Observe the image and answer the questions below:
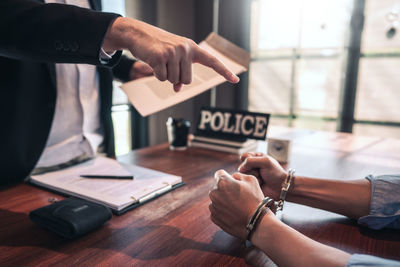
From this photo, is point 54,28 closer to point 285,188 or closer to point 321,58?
point 285,188

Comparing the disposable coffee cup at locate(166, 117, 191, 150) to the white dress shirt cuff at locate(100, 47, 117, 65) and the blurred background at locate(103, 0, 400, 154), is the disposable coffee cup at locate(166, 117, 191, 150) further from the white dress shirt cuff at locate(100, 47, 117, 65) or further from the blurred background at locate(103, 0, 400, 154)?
the blurred background at locate(103, 0, 400, 154)

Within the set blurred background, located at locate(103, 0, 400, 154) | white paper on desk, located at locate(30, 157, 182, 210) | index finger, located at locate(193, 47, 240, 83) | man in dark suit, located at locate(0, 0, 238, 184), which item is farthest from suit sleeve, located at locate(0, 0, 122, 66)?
blurred background, located at locate(103, 0, 400, 154)

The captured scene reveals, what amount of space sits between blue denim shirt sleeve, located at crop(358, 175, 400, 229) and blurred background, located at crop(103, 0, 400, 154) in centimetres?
249

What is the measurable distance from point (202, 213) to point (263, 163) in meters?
0.24

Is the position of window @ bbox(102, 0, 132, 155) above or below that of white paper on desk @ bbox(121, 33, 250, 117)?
below

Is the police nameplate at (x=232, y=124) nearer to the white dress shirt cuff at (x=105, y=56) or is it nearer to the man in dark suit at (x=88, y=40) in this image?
the man in dark suit at (x=88, y=40)

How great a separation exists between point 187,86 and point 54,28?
1.48 ft

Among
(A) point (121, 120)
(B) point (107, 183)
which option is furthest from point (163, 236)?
(A) point (121, 120)

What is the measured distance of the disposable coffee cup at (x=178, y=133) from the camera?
4.49 ft

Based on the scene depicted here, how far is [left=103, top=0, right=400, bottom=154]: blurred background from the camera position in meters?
3.25

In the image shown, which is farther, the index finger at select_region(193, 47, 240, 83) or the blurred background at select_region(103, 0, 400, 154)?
the blurred background at select_region(103, 0, 400, 154)

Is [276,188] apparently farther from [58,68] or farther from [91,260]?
[58,68]

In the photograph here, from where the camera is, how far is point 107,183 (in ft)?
2.72

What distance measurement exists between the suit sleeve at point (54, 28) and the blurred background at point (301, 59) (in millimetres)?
2039
